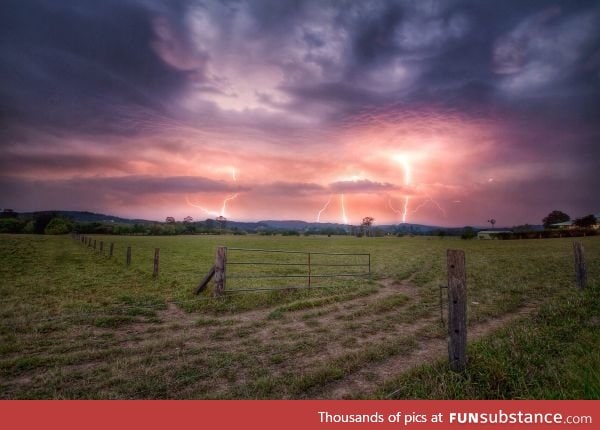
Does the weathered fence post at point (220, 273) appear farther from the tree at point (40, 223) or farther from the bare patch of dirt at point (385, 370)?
the tree at point (40, 223)

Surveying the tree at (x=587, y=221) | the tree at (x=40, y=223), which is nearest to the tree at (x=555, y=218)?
the tree at (x=587, y=221)

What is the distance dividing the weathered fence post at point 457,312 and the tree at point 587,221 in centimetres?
12914

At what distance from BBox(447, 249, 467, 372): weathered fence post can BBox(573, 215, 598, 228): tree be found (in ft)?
424

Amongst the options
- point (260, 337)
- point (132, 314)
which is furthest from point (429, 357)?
point (132, 314)

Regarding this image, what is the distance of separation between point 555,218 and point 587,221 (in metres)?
30.7

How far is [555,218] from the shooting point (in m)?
129

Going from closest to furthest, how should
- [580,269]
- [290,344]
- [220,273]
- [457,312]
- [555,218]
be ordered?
[457,312]
[290,344]
[220,273]
[580,269]
[555,218]

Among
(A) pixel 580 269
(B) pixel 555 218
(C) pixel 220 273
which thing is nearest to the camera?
(C) pixel 220 273

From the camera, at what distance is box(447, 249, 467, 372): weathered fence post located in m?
4.75

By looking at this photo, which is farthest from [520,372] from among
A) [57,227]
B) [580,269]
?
[57,227]

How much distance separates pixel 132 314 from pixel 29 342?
8.37ft

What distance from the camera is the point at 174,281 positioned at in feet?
46.9

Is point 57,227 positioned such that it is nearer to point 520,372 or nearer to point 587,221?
point 520,372
